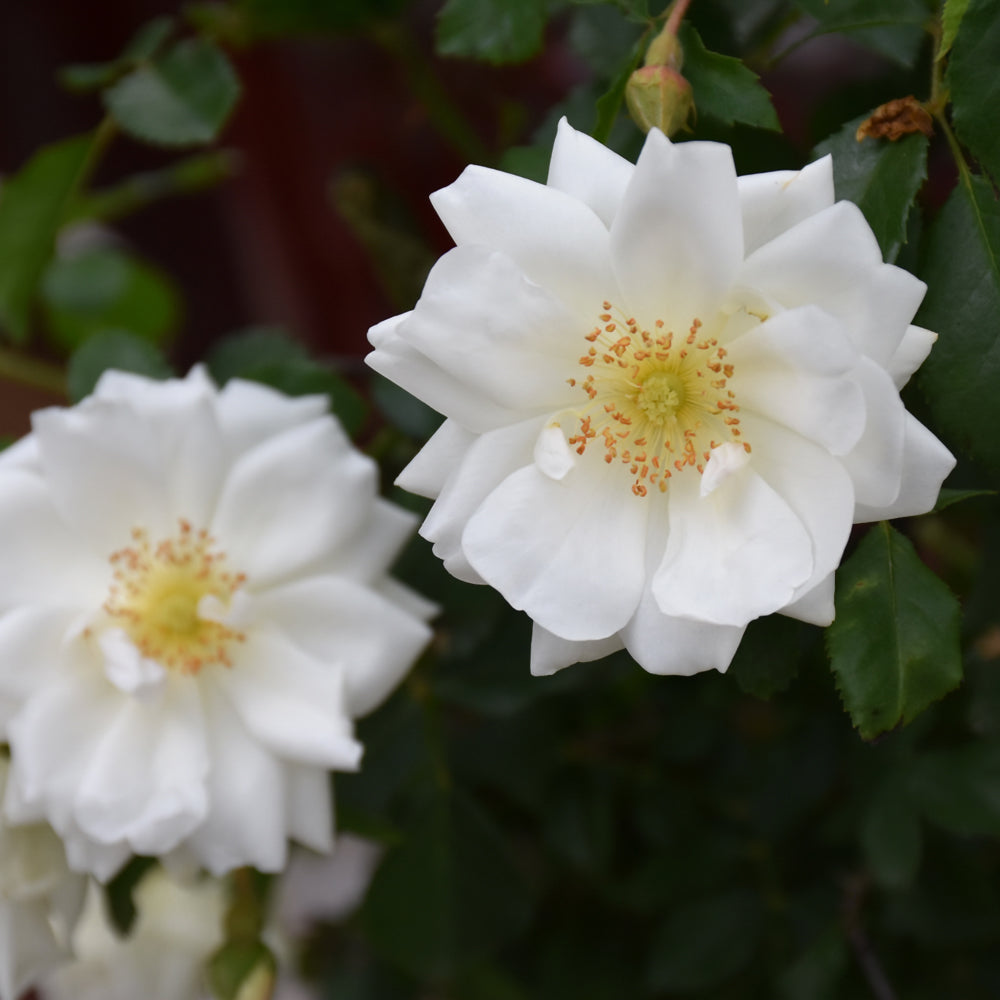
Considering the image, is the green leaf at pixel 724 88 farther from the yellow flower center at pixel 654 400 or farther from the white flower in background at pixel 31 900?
the white flower in background at pixel 31 900

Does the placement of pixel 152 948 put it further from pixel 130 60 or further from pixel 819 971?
pixel 130 60

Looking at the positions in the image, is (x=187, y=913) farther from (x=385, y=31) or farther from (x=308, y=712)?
(x=385, y=31)

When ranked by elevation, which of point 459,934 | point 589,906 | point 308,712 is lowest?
point 589,906

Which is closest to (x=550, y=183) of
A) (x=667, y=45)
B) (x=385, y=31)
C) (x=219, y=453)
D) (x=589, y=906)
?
(x=667, y=45)

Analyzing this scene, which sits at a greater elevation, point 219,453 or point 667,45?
point 667,45

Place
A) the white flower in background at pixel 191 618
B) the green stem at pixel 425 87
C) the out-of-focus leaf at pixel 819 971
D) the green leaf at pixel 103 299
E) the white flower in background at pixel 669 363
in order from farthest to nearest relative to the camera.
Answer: the green leaf at pixel 103 299, the green stem at pixel 425 87, the out-of-focus leaf at pixel 819 971, the white flower in background at pixel 191 618, the white flower in background at pixel 669 363

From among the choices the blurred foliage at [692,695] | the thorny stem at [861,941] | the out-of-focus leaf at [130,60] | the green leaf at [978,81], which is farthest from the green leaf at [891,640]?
the out-of-focus leaf at [130,60]

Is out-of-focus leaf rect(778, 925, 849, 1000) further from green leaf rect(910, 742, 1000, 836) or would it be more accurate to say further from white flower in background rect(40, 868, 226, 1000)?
white flower in background rect(40, 868, 226, 1000)
